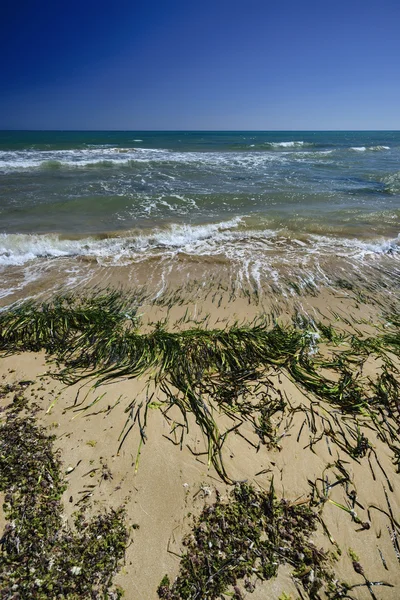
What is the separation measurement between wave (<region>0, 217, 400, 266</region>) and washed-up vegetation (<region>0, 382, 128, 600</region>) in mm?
4599

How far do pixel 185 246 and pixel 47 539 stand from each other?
615 centimetres

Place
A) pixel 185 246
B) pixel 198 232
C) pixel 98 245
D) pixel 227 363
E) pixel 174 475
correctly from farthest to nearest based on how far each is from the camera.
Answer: pixel 198 232
pixel 185 246
pixel 98 245
pixel 227 363
pixel 174 475

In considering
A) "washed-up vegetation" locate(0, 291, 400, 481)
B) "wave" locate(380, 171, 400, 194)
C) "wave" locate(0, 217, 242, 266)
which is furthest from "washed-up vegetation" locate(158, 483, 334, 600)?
"wave" locate(380, 171, 400, 194)

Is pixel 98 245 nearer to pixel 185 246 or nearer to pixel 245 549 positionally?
pixel 185 246

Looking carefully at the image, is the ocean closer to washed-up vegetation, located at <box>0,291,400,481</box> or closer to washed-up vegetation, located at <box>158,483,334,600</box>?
washed-up vegetation, located at <box>0,291,400,481</box>

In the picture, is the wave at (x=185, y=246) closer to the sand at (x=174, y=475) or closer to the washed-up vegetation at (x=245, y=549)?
the sand at (x=174, y=475)

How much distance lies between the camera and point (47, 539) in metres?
1.89

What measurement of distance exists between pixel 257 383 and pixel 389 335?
2.16 meters

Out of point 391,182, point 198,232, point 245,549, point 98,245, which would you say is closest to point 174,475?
point 245,549

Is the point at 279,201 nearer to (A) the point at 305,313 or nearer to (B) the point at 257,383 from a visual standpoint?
(A) the point at 305,313

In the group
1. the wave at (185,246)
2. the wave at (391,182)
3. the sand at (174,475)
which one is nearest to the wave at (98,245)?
the wave at (185,246)

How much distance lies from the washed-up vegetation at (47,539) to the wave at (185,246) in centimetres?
460

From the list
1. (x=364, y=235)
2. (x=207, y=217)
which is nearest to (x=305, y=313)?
(x=364, y=235)

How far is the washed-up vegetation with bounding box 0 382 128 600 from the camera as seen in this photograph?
5.63 feet
